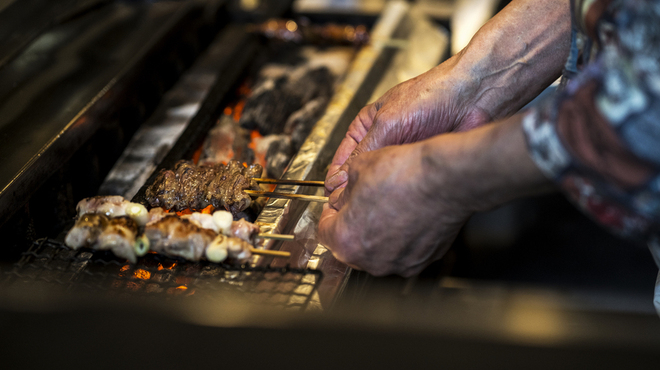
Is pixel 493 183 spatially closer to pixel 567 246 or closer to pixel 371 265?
pixel 371 265

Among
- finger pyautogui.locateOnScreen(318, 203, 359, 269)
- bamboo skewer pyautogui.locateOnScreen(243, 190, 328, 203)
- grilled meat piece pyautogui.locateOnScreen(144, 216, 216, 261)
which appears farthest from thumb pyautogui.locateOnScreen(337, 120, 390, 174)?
grilled meat piece pyautogui.locateOnScreen(144, 216, 216, 261)

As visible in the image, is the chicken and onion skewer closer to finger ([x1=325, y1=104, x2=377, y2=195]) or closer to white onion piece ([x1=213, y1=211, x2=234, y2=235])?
white onion piece ([x1=213, y1=211, x2=234, y2=235])

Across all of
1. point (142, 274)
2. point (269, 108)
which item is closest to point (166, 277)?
point (142, 274)

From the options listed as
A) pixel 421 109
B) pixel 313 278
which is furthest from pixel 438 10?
pixel 313 278

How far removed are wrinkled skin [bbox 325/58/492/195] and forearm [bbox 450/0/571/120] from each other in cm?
5

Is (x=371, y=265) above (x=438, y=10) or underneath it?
underneath

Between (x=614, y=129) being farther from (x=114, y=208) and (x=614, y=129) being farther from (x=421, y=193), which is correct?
(x=114, y=208)

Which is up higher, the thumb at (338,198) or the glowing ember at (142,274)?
the thumb at (338,198)

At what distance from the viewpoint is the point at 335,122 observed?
10.5 ft

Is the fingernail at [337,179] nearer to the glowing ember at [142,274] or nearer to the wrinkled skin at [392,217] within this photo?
the wrinkled skin at [392,217]

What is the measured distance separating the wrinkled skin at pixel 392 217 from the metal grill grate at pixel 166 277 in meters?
0.23

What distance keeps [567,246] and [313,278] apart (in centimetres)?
329

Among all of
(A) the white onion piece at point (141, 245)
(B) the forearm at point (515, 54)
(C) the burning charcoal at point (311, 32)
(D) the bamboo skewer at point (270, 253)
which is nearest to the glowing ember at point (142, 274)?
(A) the white onion piece at point (141, 245)

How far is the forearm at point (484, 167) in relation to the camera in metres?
1.53
